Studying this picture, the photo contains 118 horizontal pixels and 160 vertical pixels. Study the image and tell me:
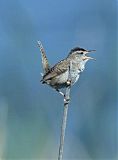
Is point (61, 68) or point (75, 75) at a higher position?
point (61, 68)

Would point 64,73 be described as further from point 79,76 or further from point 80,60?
point 79,76

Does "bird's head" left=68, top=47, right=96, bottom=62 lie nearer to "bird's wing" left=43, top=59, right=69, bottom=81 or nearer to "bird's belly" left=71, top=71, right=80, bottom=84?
"bird's wing" left=43, top=59, right=69, bottom=81

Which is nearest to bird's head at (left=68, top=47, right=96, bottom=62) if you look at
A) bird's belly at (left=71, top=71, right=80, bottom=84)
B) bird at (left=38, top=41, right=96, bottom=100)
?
bird at (left=38, top=41, right=96, bottom=100)

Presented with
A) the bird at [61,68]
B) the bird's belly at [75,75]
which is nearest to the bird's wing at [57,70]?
the bird at [61,68]

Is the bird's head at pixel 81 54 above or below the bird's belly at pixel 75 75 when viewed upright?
above

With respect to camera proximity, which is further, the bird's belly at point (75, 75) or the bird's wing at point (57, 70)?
the bird's wing at point (57, 70)

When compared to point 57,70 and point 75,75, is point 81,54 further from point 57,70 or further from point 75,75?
point 75,75

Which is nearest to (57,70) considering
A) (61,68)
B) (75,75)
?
(61,68)

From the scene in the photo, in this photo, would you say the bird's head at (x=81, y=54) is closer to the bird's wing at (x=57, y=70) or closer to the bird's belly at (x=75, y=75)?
the bird's wing at (x=57, y=70)

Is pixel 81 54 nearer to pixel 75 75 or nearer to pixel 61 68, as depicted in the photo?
pixel 61 68

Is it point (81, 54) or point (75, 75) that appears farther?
point (81, 54)
